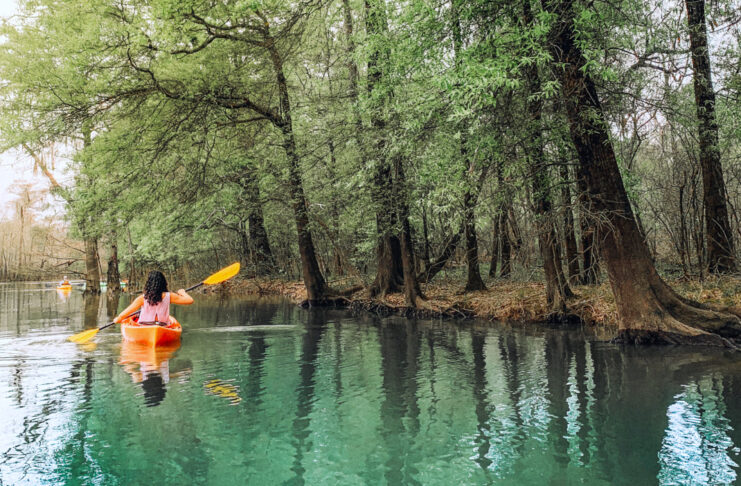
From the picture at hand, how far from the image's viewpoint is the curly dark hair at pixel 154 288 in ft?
33.3

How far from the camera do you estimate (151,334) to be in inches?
391

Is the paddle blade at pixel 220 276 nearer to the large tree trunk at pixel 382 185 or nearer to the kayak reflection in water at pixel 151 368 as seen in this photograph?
the kayak reflection in water at pixel 151 368

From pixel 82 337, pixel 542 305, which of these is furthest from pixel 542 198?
pixel 82 337

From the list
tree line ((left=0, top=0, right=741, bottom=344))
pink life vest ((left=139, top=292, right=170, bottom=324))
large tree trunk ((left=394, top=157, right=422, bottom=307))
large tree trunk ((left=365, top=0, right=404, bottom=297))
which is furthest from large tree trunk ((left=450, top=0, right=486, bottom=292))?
pink life vest ((left=139, top=292, right=170, bottom=324))

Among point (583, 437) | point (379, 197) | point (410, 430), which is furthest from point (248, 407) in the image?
point (379, 197)

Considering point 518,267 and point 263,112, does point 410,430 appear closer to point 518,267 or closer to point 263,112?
point 518,267

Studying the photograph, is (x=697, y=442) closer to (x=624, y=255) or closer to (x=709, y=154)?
(x=624, y=255)

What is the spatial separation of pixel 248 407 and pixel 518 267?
8727 mm

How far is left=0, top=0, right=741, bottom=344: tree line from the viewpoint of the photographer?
8.41 m

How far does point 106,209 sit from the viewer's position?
13492 millimetres

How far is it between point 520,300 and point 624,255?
4652mm

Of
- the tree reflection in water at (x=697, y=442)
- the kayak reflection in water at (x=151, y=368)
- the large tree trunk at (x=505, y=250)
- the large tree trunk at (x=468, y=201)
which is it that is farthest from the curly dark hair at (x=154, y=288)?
the large tree trunk at (x=505, y=250)

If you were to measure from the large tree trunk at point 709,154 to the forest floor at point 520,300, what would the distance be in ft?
1.74

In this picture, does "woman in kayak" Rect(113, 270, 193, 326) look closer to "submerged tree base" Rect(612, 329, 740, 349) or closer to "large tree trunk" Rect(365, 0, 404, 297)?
"large tree trunk" Rect(365, 0, 404, 297)
